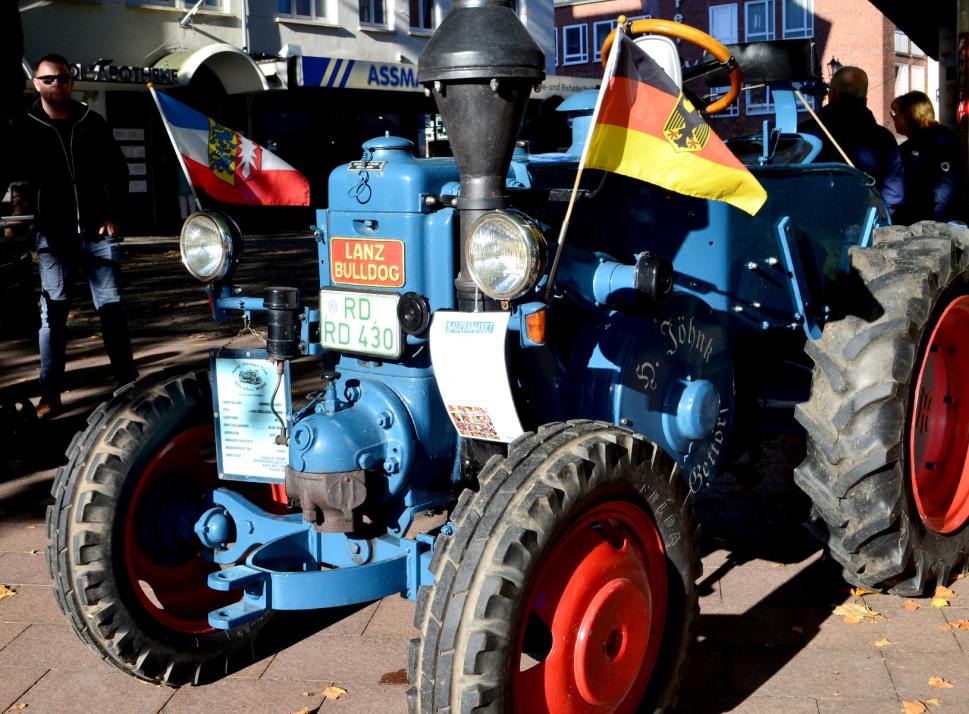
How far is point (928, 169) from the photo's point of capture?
750cm

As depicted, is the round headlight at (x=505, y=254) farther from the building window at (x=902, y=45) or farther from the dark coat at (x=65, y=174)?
the building window at (x=902, y=45)

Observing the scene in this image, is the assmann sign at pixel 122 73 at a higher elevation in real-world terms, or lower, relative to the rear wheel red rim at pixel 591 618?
higher

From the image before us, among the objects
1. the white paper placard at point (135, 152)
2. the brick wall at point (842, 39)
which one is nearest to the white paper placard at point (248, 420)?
the white paper placard at point (135, 152)

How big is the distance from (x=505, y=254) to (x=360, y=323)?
696 mm

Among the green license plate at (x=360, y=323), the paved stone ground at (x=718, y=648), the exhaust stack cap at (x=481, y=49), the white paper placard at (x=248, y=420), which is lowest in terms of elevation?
the paved stone ground at (x=718, y=648)

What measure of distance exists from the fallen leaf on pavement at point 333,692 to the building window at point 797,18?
4467 cm

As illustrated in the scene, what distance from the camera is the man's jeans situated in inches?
271

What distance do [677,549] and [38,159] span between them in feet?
16.8

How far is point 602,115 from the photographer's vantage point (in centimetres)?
308

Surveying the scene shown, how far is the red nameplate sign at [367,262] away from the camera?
3.35 metres

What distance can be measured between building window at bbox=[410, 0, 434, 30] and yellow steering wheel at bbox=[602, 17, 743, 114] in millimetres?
23836

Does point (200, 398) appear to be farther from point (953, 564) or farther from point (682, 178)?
point (953, 564)

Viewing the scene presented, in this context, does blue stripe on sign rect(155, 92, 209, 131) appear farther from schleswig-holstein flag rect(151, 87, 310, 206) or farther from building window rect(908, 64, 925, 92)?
building window rect(908, 64, 925, 92)

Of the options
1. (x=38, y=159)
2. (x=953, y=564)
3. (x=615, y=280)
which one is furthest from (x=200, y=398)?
(x=38, y=159)
